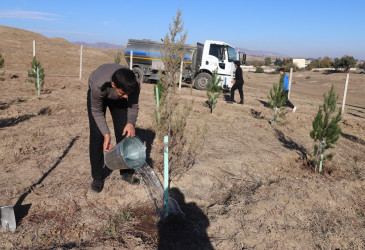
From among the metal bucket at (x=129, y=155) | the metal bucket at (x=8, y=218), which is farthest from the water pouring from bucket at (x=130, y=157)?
the metal bucket at (x=8, y=218)

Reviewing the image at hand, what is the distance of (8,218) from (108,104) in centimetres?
139

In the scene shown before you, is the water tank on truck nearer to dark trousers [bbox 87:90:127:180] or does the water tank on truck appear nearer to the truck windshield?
the truck windshield

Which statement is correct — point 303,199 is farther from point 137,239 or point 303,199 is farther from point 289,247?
point 137,239

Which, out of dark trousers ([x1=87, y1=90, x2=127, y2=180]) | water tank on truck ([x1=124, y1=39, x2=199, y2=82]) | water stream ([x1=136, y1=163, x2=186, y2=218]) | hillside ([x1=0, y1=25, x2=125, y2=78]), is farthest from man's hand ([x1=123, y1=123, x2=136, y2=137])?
hillside ([x1=0, y1=25, x2=125, y2=78])

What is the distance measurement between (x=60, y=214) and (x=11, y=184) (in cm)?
102

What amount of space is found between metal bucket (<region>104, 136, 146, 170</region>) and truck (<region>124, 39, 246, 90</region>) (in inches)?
414

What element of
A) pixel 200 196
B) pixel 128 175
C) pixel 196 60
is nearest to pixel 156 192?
pixel 128 175

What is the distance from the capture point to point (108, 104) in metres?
3.24

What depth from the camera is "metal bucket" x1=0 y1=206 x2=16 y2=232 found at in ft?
8.68

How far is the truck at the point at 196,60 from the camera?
1390 cm

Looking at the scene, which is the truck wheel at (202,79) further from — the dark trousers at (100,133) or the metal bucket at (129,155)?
the metal bucket at (129,155)

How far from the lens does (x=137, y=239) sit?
2.76 metres

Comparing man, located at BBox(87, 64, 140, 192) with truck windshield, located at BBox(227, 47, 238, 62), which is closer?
man, located at BBox(87, 64, 140, 192)

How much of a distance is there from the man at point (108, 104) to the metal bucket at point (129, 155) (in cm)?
12
